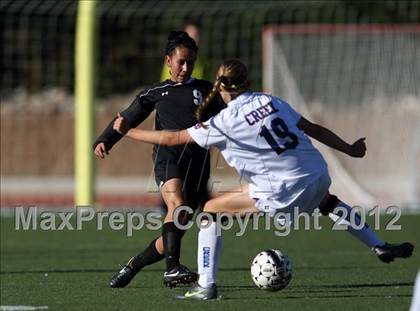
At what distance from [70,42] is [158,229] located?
55.4 ft

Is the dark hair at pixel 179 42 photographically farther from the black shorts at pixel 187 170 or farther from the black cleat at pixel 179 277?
the black cleat at pixel 179 277

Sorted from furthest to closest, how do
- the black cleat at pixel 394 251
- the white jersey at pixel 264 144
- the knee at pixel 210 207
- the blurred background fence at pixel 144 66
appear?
1. the blurred background fence at pixel 144 66
2. the black cleat at pixel 394 251
3. the knee at pixel 210 207
4. the white jersey at pixel 264 144

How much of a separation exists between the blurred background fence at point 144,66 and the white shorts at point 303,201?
6.76 m

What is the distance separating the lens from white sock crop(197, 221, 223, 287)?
7.49 metres

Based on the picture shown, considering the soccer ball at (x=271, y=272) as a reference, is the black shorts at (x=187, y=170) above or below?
above

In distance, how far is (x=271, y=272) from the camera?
304 inches

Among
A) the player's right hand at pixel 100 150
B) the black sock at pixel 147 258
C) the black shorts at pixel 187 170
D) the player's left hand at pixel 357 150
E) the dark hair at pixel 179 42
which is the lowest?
the black sock at pixel 147 258

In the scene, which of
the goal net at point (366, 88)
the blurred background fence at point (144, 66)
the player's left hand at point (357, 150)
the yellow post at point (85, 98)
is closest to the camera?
the player's left hand at point (357, 150)

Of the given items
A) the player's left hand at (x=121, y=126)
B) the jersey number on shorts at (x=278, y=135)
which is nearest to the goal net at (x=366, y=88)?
the player's left hand at (x=121, y=126)

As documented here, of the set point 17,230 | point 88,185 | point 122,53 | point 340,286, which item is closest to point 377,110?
point 88,185

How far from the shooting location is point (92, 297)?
25.6ft

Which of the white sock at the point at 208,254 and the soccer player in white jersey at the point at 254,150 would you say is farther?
the white sock at the point at 208,254

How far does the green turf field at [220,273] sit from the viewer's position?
7.49 metres

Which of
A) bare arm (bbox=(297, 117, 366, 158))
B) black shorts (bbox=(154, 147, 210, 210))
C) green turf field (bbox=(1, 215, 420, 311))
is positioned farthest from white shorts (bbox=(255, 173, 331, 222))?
black shorts (bbox=(154, 147, 210, 210))
